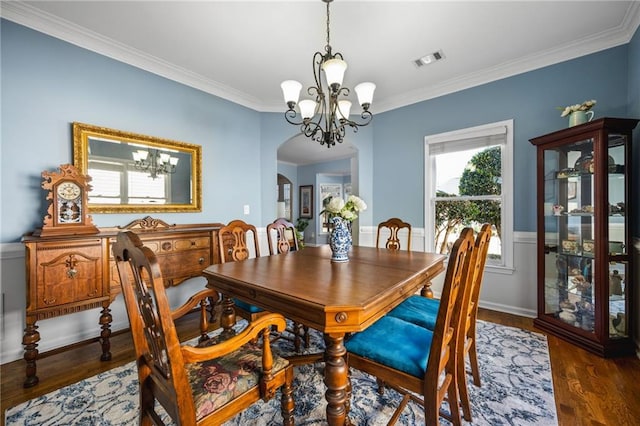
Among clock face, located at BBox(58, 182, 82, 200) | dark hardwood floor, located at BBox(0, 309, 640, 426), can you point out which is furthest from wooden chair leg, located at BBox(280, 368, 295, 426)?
clock face, located at BBox(58, 182, 82, 200)

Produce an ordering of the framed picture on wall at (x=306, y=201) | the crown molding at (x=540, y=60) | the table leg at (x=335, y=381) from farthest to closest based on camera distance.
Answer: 1. the framed picture on wall at (x=306, y=201)
2. the crown molding at (x=540, y=60)
3. the table leg at (x=335, y=381)

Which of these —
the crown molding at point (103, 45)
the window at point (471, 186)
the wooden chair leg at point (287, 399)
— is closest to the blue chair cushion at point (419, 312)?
the wooden chair leg at point (287, 399)

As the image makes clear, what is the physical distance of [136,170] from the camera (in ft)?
8.75

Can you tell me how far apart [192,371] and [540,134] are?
3553 millimetres

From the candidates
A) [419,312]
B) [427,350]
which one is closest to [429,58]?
[419,312]

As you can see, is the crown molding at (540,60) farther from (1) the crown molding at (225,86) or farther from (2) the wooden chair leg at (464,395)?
(2) the wooden chair leg at (464,395)

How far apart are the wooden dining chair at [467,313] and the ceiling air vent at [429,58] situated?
6.74ft

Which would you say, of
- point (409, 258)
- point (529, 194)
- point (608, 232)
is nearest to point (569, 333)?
point (608, 232)

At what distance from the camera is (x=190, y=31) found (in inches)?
91.6

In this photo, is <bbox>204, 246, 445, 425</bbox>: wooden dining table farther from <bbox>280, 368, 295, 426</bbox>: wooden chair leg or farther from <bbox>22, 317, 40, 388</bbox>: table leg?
<bbox>22, 317, 40, 388</bbox>: table leg

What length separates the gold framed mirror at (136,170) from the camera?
94.0 inches

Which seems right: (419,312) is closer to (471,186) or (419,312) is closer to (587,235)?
(587,235)

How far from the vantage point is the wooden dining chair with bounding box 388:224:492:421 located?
1.39m

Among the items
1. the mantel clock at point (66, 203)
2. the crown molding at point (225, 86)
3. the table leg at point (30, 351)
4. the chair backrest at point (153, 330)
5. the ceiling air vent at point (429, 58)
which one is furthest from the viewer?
the ceiling air vent at point (429, 58)
